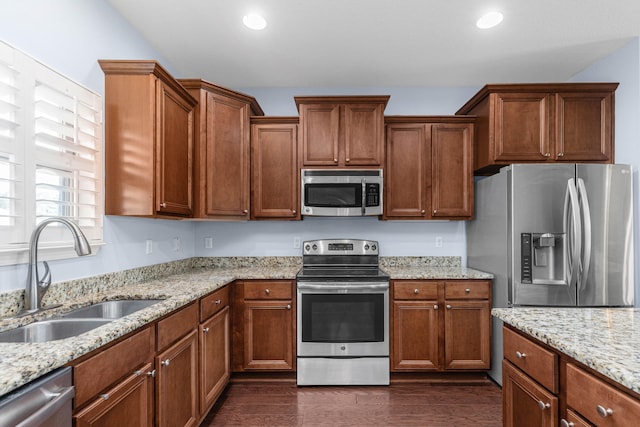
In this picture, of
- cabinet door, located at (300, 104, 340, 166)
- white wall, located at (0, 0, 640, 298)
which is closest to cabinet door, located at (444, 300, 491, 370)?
white wall, located at (0, 0, 640, 298)

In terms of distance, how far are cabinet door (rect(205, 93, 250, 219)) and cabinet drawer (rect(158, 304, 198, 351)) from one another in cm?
91

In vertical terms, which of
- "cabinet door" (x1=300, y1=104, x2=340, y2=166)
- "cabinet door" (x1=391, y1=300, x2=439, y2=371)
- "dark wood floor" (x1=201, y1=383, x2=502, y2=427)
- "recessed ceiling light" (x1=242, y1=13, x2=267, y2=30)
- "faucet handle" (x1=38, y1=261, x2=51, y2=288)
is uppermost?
"recessed ceiling light" (x1=242, y1=13, x2=267, y2=30)

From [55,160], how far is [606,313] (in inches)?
107

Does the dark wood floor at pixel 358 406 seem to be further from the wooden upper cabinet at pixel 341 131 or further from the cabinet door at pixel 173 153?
the wooden upper cabinet at pixel 341 131

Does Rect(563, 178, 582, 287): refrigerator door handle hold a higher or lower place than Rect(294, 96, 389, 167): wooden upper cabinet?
lower

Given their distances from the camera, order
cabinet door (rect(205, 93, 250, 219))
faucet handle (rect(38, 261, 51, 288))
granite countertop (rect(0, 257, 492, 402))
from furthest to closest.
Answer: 1. cabinet door (rect(205, 93, 250, 219))
2. faucet handle (rect(38, 261, 51, 288))
3. granite countertop (rect(0, 257, 492, 402))

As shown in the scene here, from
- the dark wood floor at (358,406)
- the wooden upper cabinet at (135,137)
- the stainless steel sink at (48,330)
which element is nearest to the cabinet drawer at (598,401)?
the dark wood floor at (358,406)

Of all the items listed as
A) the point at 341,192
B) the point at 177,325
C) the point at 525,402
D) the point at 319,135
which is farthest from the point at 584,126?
the point at 177,325

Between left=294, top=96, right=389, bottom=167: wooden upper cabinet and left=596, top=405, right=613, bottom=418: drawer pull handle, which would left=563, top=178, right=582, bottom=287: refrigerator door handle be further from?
left=596, top=405, right=613, bottom=418: drawer pull handle

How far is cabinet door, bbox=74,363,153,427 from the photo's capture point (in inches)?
44.5

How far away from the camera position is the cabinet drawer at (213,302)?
212cm

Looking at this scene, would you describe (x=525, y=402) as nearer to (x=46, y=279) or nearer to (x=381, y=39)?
(x=46, y=279)

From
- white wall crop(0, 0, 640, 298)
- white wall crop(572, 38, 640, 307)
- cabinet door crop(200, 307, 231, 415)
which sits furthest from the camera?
white wall crop(572, 38, 640, 307)

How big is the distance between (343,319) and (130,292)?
1.58 metres
